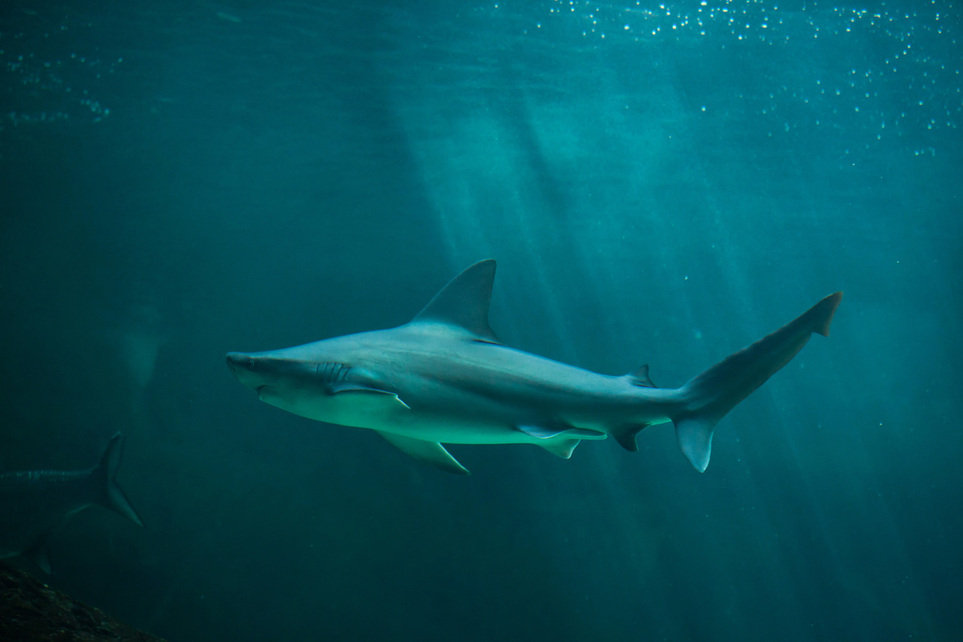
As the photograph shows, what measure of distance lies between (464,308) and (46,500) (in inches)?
274

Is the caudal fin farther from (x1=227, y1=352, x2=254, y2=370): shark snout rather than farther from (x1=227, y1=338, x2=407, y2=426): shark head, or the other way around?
(x1=227, y1=352, x2=254, y2=370): shark snout

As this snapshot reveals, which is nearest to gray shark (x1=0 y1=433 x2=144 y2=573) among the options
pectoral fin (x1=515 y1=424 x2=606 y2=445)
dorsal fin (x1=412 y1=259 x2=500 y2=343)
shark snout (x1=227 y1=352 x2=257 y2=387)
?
shark snout (x1=227 y1=352 x2=257 y2=387)

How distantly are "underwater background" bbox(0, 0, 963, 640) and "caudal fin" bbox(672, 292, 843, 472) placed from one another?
9458 mm

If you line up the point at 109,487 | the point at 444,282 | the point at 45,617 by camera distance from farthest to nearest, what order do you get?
1. the point at 444,282
2. the point at 109,487
3. the point at 45,617

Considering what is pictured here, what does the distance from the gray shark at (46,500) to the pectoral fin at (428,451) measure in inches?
198

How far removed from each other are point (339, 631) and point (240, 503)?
12.0 ft

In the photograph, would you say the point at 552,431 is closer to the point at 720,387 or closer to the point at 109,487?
the point at 720,387

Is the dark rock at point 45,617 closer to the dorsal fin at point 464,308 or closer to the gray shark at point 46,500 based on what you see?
the dorsal fin at point 464,308

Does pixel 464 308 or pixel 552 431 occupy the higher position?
pixel 464 308

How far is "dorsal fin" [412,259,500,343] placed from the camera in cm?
424

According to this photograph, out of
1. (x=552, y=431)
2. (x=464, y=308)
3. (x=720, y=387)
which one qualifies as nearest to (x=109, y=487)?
(x=464, y=308)

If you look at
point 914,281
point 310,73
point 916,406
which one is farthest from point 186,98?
point 914,281

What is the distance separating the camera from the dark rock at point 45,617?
2.78 metres

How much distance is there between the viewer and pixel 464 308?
14.0 feet
